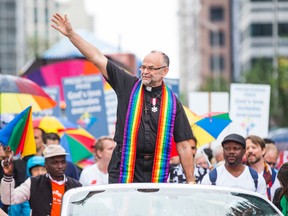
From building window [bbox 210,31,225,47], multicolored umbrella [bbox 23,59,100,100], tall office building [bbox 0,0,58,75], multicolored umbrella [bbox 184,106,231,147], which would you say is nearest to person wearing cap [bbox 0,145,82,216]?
multicolored umbrella [bbox 184,106,231,147]

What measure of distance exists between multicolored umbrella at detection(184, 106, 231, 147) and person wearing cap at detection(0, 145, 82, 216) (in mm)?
4061

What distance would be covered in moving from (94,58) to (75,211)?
2334mm

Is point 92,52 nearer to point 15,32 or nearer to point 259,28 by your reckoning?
point 259,28

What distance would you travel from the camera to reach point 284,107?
46.1 m

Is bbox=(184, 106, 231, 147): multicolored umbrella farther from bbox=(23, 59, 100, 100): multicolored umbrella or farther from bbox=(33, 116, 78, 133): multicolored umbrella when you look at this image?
bbox=(23, 59, 100, 100): multicolored umbrella

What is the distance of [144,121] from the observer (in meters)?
9.38

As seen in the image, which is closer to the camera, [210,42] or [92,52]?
[92,52]

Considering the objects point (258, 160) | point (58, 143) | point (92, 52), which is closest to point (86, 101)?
point (58, 143)

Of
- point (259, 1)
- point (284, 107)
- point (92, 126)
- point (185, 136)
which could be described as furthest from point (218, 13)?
point (185, 136)

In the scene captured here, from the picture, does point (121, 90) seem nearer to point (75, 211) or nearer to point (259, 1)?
point (75, 211)

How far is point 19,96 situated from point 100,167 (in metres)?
2.28

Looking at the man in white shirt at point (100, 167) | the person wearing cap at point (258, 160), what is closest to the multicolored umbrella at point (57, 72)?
the man in white shirt at point (100, 167)

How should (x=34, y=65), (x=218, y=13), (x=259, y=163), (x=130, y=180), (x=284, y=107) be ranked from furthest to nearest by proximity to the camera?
(x=218, y=13), (x=284, y=107), (x=34, y=65), (x=259, y=163), (x=130, y=180)

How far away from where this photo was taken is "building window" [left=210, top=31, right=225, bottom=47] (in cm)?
12669
